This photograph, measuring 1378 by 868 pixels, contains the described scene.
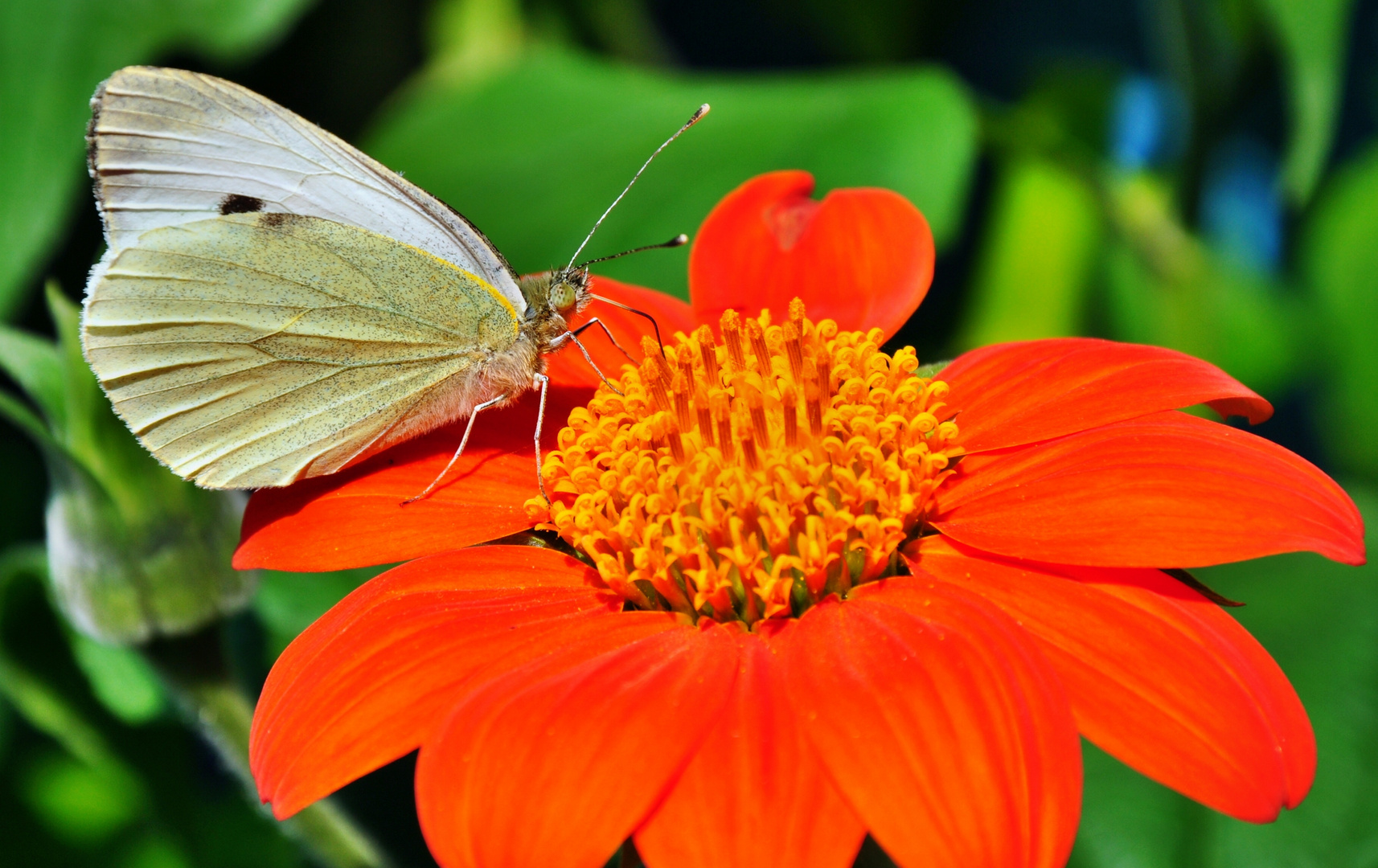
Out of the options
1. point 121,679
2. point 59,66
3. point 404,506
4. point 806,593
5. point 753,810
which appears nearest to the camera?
point 753,810

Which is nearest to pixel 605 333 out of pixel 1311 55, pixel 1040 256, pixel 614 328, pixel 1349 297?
pixel 614 328

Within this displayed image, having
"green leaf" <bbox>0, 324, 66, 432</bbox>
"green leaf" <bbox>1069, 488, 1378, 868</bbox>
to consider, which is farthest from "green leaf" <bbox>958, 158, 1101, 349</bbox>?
"green leaf" <bbox>0, 324, 66, 432</bbox>

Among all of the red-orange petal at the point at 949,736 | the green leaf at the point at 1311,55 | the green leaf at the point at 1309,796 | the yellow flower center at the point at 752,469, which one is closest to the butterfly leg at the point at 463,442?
the yellow flower center at the point at 752,469

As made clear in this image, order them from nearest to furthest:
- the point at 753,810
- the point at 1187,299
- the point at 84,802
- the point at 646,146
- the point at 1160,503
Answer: the point at 753,810 → the point at 1160,503 → the point at 84,802 → the point at 646,146 → the point at 1187,299

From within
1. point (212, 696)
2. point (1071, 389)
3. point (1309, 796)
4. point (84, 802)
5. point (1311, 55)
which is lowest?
point (84, 802)

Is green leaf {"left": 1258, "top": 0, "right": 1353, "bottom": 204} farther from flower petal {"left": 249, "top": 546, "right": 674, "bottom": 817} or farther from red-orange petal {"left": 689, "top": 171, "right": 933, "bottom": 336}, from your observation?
flower petal {"left": 249, "top": 546, "right": 674, "bottom": 817}

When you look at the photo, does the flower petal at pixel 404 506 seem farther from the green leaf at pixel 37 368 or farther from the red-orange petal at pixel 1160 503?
the red-orange petal at pixel 1160 503

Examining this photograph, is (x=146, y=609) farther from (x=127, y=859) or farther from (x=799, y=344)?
(x=799, y=344)

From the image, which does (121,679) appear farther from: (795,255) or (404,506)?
(795,255)
